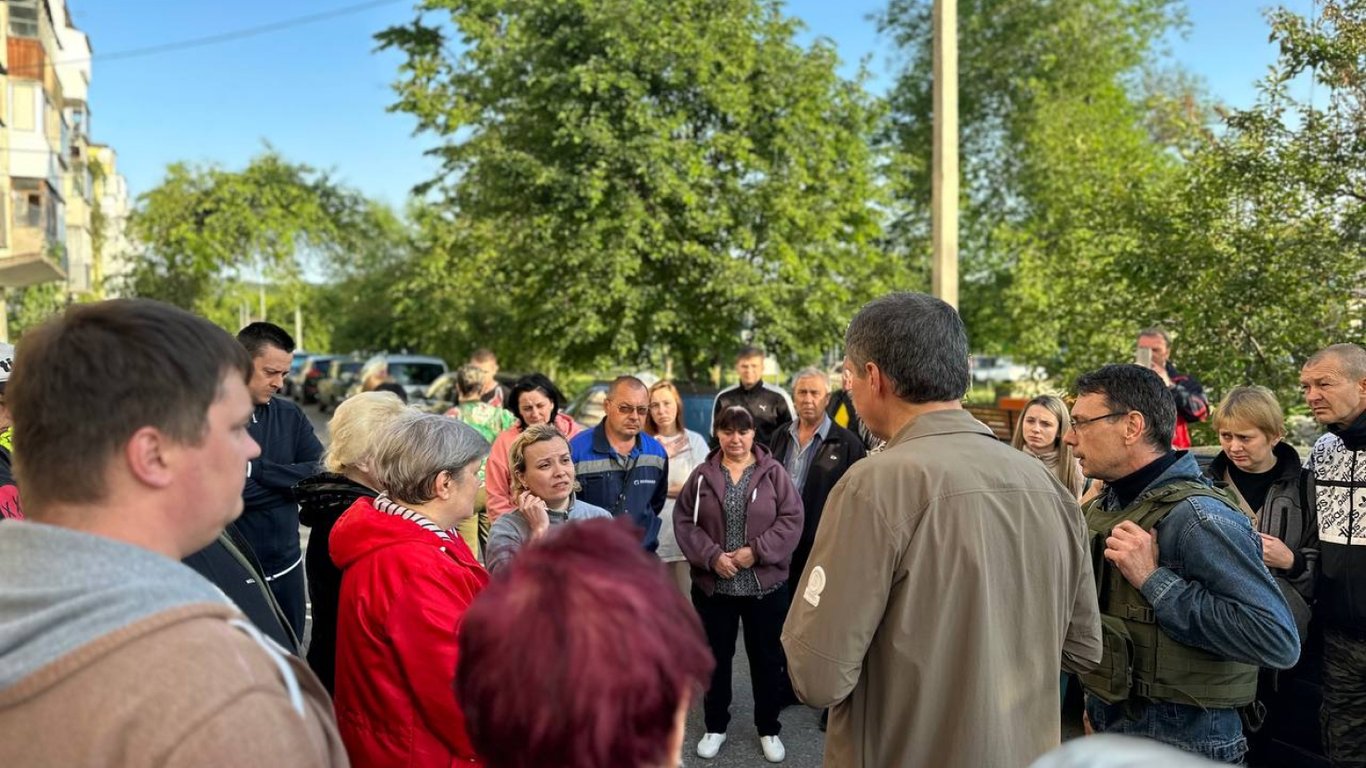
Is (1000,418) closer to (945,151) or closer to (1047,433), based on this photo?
(945,151)

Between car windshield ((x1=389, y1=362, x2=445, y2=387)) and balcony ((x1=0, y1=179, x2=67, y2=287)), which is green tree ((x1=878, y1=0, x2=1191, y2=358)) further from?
balcony ((x1=0, y1=179, x2=67, y2=287))

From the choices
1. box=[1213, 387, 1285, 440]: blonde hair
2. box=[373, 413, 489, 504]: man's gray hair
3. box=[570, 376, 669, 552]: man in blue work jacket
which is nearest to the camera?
box=[373, 413, 489, 504]: man's gray hair

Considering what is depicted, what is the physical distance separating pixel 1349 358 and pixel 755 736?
11.1 ft

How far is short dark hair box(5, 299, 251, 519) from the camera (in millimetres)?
1219

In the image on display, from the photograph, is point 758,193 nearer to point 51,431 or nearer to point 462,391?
point 462,391

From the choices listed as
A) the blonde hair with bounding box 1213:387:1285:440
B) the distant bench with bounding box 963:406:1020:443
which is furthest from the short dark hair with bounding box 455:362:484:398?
the distant bench with bounding box 963:406:1020:443

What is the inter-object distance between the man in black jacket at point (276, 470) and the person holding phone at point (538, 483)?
34.3 inches

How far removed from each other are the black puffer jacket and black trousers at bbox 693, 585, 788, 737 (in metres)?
2.52

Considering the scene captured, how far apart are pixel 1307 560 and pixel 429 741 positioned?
360cm

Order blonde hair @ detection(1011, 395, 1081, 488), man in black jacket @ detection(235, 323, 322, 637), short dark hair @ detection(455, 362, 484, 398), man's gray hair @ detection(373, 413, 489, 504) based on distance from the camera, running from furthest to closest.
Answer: short dark hair @ detection(455, 362, 484, 398) < blonde hair @ detection(1011, 395, 1081, 488) < man in black jacket @ detection(235, 323, 322, 637) < man's gray hair @ detection(373, 413, 489, 504)

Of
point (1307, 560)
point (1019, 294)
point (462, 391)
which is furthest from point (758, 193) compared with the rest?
point (1307, 560)

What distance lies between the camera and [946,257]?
930 centimetres

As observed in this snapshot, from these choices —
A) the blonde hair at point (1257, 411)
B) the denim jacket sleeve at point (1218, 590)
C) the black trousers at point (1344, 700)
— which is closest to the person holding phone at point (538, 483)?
the denim jacket sleeve at point (1218, 590)

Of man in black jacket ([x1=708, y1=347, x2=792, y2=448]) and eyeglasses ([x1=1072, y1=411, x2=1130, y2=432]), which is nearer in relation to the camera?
eyeglasses ([x1=1072, y1=411, x2=1130, y2=432])
